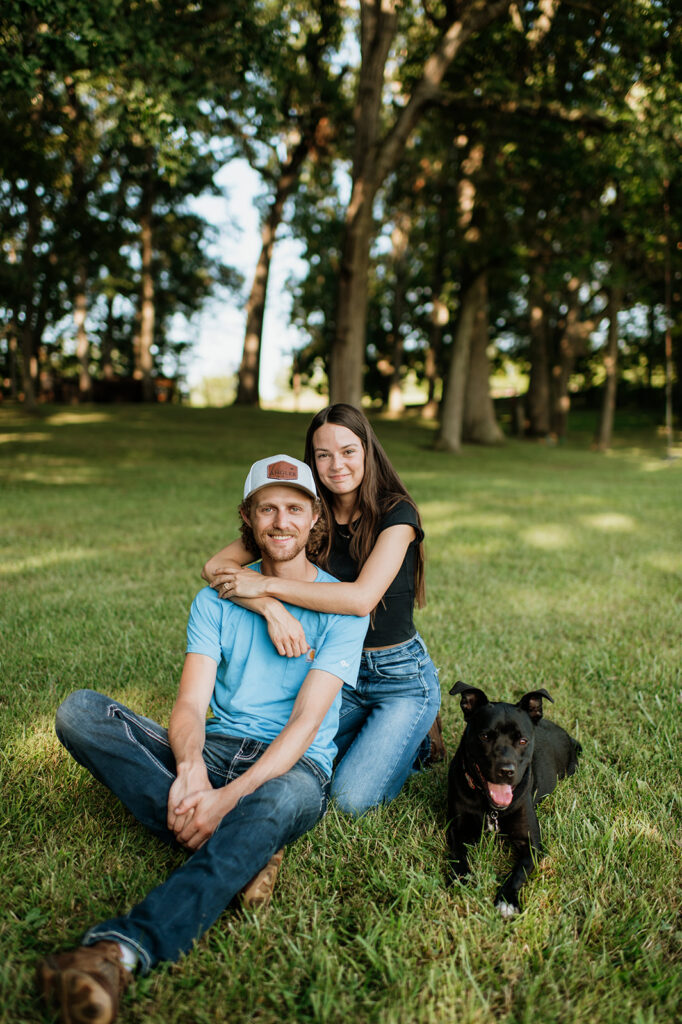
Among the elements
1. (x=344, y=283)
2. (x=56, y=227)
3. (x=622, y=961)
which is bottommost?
(x=622, y=961)

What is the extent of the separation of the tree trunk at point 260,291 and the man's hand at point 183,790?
1027 inches

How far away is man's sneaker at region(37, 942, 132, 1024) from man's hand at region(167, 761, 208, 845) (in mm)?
542

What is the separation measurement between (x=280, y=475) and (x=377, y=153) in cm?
1406

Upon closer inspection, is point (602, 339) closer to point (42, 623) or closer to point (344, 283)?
point (344, 283)

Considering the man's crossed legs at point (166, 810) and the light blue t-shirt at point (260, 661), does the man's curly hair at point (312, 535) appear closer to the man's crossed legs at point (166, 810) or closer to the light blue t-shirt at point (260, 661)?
Answer: the light blue t-shirt at point (260, 661)

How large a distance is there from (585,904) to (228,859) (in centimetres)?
125

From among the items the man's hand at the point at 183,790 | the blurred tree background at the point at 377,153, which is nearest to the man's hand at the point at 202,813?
the man's hand at the point at 183,790

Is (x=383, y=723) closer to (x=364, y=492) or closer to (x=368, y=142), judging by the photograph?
(x=364, y=492)

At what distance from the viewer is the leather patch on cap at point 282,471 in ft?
9.44

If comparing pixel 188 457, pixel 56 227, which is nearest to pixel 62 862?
pixel 188 457

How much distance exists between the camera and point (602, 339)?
45.6 metres

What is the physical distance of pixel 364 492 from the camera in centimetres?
331

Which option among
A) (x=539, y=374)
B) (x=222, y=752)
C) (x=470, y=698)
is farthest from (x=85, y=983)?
(x=539, y=374)

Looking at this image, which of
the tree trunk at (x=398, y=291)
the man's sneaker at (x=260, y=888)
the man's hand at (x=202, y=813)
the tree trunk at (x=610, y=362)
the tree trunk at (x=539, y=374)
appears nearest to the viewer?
the man's sneaker at (x=260, y=888)
